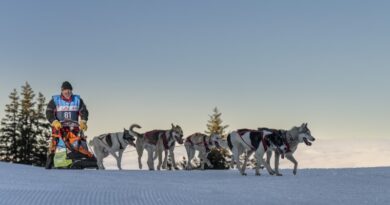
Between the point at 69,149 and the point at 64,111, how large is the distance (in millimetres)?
975

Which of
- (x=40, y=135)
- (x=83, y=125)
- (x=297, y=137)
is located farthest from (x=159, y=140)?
(x=40, y=135)

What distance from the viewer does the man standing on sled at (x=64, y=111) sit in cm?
1764

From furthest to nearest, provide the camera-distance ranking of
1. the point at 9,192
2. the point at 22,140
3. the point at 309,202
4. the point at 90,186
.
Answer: the point at 22,140 < the point at 90,186 < the point at 309,202 < the point at 9,192

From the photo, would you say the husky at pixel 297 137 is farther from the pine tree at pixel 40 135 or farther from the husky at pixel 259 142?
the pine tree at pixel 40 135

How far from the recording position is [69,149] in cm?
1770

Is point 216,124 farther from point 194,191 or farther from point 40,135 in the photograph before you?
point 194,191

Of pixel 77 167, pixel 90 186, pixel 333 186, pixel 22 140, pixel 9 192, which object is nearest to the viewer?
pixel 9 192

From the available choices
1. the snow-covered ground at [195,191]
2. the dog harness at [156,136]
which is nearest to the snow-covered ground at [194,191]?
the snow-covered ground at [195,191]

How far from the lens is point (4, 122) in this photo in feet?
177

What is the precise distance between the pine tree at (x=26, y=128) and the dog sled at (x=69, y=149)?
3477 centimetres

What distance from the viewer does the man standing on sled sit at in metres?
17.6

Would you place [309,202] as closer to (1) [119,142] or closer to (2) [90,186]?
(2) [90,186]

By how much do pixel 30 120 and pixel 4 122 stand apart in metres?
1.98

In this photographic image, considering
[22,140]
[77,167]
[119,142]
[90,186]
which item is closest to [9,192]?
[90,186]
